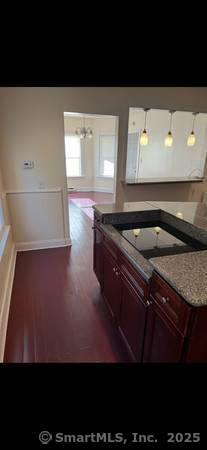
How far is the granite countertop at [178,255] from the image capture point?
0.80m

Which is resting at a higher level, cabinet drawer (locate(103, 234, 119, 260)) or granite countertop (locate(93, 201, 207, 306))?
granite countertop (locate(93, 201, 207, 306))

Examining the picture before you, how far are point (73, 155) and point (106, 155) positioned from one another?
Answer: 1.14 meters

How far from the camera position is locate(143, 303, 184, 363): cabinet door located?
86 centimetres

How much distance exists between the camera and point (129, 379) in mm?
1101

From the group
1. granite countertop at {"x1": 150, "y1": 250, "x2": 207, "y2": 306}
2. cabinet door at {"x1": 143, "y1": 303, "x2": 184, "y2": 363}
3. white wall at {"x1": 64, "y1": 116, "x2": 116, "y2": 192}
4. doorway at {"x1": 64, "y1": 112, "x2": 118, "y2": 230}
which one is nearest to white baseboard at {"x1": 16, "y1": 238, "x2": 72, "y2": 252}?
cabinet door at {"x1": 143, "y1": 303, "x2": 184, "y2": 363}

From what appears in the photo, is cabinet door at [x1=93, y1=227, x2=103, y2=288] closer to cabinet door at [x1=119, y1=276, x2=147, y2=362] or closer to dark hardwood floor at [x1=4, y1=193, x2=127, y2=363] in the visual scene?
dark hardwood floor at [x1=4, y1=193, x2=127, y2=363]

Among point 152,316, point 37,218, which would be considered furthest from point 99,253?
point 37,218

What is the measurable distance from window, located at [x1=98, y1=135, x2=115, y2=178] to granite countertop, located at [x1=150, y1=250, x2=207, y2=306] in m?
6.26

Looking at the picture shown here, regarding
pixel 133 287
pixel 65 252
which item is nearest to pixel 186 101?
pixel 65 252

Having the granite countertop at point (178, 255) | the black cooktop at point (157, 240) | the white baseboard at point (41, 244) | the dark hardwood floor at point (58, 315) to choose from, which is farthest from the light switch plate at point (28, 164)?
the black cooktop at point (157, 240)

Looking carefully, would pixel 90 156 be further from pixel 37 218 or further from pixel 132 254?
pixel 132 254
